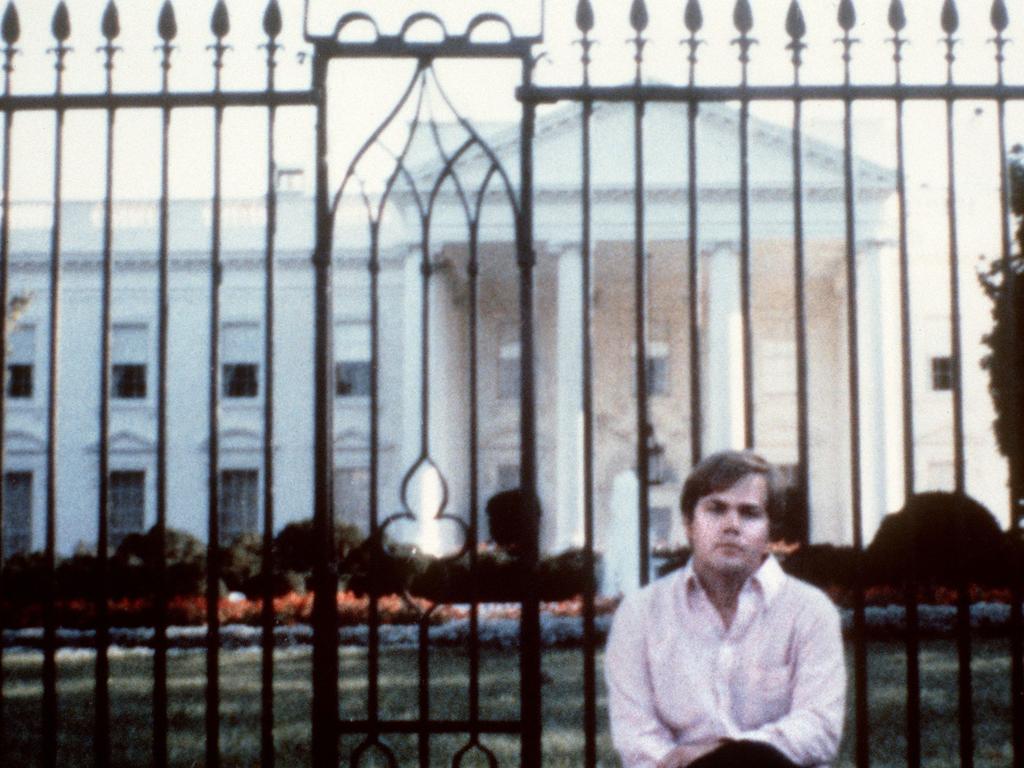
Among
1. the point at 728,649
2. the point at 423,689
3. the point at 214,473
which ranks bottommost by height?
the point at 423,689

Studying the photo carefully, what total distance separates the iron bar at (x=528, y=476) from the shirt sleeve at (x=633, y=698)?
608 mm

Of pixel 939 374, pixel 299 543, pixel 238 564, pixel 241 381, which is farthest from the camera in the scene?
pixel 939 374

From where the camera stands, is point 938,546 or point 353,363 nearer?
point 938,546

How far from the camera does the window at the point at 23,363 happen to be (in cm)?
2986

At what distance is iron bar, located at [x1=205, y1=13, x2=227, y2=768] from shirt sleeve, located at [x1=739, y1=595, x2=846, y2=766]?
1634 millimetres

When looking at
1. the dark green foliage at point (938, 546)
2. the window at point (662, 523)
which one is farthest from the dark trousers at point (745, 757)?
the window at point (662, 523)

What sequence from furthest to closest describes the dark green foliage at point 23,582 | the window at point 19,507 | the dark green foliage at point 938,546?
the window at point 19,507 < the dark green foliage at point 23,582 < the dark green foliage at point 938,546

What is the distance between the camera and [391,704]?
25.3 ft

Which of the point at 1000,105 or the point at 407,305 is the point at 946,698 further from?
the point at 407,305

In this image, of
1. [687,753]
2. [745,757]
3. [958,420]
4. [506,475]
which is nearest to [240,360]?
[506,475]

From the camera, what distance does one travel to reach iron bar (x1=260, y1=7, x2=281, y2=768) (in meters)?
3.52

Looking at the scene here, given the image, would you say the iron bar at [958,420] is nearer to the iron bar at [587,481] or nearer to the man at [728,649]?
the man at [728,649]

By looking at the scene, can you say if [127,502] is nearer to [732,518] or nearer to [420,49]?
[420,49]

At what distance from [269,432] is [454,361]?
25.2 m
